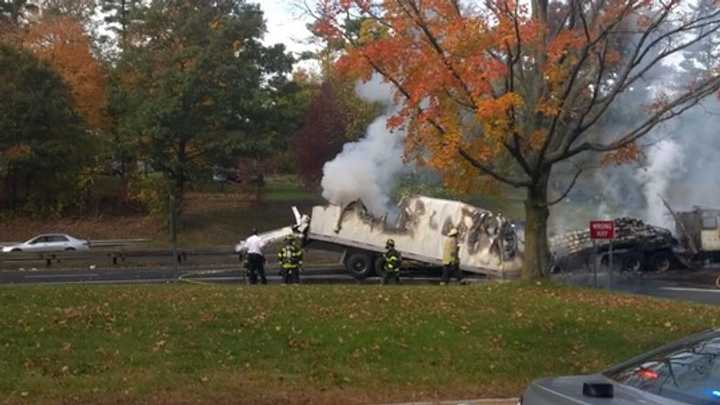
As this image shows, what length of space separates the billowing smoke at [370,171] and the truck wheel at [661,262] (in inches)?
337

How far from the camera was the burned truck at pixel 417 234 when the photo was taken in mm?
26594

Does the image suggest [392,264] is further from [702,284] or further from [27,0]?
[27,0]

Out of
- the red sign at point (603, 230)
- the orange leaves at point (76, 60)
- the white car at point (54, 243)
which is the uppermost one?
the orange leaves at point (76, 60)

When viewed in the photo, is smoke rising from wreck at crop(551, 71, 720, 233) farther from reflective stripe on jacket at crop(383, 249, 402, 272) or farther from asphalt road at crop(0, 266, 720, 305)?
reflective stripe on jacket at crop(383, 249, 402, 272)

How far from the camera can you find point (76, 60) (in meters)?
50.7

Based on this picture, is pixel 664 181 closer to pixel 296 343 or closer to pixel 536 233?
pixel 536 233

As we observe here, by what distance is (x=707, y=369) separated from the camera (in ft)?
15.4

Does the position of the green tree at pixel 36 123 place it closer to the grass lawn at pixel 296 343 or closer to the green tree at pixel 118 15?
the green tree at pixel 118 15

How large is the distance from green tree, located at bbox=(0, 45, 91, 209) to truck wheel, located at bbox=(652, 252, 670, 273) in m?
27.3

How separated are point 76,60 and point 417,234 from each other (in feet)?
98.3

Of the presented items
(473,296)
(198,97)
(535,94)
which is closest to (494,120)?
(535,94)

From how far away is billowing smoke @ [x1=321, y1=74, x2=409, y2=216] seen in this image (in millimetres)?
28594

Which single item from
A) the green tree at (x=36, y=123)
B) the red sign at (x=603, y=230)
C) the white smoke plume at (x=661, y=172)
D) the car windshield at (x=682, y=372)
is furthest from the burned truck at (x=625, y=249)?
the green tree at (x=36, y=123)

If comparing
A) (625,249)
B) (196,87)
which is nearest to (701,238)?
(625,249)
